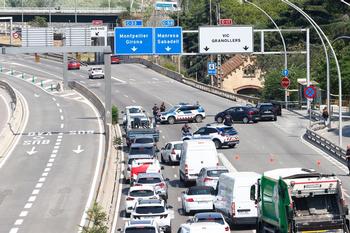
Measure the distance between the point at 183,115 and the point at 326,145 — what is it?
683 inches

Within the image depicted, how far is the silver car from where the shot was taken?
133 ft

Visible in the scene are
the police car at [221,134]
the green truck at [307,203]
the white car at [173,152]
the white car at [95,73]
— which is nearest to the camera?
the green truck at [307,203]

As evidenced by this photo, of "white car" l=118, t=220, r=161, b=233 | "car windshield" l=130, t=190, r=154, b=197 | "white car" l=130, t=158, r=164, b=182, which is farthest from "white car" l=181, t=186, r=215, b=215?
"white car" l=118, t=220, r=161, b=233

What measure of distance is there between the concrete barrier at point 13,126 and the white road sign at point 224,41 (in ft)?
49.8

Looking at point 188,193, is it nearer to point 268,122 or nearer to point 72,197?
point 72,197

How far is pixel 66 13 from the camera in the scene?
179 meters

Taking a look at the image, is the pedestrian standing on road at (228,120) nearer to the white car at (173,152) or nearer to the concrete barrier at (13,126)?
the white car at (173,152)

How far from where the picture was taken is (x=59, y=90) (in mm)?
101438

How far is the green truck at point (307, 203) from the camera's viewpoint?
27.2 meters

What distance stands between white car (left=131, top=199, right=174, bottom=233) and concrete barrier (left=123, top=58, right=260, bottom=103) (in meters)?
53.5

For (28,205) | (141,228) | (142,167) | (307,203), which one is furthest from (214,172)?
(307,203)

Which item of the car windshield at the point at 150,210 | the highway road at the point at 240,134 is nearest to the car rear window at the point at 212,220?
the car windshield at the point at 150,210

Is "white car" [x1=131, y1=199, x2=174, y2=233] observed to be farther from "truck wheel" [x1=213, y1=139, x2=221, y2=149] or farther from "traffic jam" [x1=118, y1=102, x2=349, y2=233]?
"truck wheel" [x1=213, y1=139, x2=221, y2=149]

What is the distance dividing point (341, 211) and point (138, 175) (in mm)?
16745
